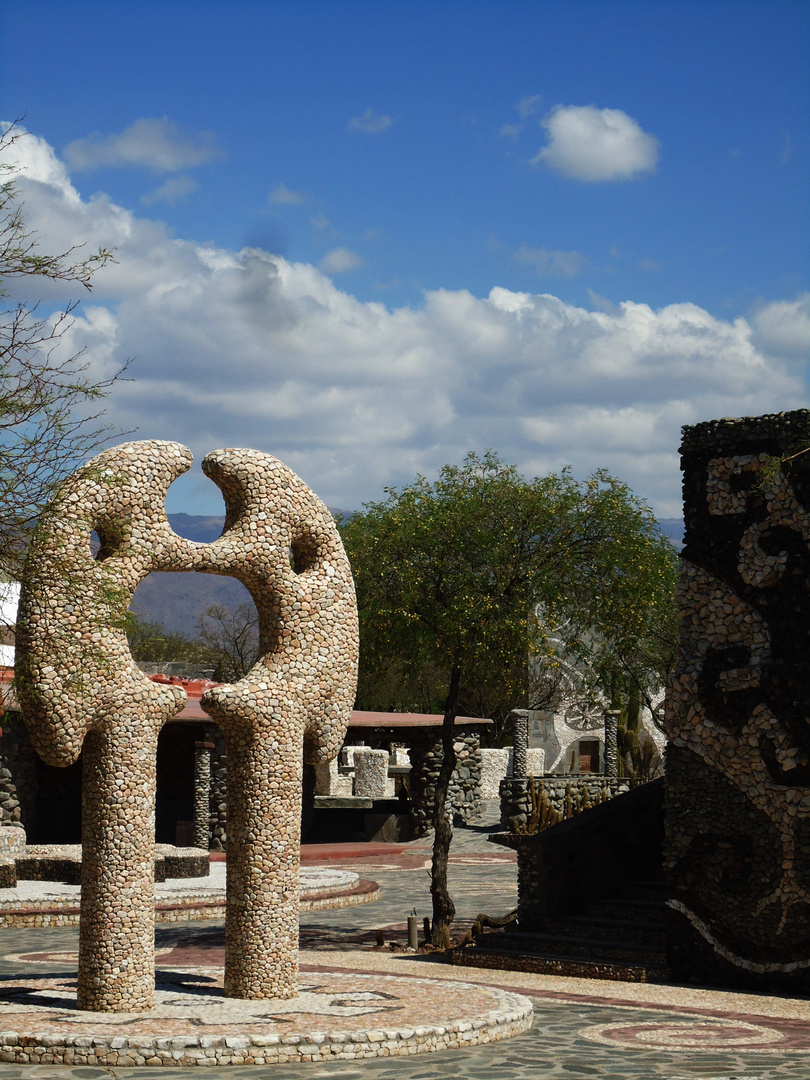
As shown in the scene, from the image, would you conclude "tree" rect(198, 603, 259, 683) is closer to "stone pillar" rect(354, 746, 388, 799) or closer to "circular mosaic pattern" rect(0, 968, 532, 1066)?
"stone pillar" rect(354, 746, 388, 799)

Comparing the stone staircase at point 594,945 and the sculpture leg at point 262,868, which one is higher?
the sculpture leg at point 262,868

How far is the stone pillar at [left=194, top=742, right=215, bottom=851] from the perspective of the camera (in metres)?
24.8

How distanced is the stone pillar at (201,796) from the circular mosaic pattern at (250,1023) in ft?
46.5

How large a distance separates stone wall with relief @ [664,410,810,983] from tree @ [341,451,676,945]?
2.85 metres

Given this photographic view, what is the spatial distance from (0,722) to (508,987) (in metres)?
13.1

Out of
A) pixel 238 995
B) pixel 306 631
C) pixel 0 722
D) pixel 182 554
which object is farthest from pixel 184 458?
pixel 0 722

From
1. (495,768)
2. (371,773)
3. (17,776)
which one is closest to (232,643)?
Answer: (371,773)

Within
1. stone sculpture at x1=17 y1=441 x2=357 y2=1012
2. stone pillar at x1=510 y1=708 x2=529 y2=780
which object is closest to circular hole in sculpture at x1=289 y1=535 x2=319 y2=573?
stone sculpture at x1=17 y1=441 x2=357 y2=1012

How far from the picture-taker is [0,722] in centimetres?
2200

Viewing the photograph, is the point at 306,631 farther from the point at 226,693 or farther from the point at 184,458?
the point at 184,458

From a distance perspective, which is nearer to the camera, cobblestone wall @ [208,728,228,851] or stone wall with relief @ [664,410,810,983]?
stone wall with relief @ [664,410,810,983]

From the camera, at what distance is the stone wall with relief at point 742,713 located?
444 inches

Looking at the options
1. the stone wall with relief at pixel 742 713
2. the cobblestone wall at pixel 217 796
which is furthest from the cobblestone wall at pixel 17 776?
the stone wall with relief at pixel 742 713

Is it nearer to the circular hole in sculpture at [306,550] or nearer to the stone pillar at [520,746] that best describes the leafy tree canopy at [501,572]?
the circular hole in sculpture at [306,550]
